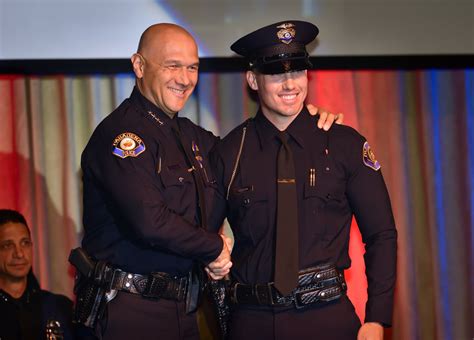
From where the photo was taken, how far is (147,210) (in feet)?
9.20

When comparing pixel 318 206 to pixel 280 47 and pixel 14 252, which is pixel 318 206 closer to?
pixel 280 47

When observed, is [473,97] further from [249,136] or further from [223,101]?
[249,136]

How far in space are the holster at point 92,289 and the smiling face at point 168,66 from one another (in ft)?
2.17

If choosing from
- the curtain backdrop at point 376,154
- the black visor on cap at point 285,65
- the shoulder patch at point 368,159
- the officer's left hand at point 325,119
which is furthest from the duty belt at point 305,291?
the curtain backdrop at point 376,154

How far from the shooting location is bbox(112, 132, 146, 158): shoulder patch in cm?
290

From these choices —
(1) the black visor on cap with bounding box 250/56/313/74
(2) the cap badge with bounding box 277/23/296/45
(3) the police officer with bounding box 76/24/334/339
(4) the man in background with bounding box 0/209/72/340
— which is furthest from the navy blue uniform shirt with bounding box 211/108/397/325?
(4) the man in background with bounding box 0/209/72/340

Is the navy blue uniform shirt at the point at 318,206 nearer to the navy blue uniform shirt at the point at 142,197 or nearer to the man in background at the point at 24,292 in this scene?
the navy blue uniform shirt at the point at 142,197

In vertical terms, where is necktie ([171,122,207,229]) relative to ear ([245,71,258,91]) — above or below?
below

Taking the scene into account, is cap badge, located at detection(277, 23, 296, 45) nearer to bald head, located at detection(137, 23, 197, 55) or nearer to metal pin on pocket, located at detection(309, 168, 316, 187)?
bald head, located at detection(137, 23, 197, 55)

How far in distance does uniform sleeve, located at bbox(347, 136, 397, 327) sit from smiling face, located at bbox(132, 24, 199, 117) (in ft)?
2.33

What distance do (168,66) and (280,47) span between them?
1.47 ft

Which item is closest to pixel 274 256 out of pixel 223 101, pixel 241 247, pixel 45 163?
pixel 241 247

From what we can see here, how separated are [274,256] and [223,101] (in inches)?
54.0

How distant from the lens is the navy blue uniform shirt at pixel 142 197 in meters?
2.83
